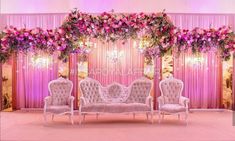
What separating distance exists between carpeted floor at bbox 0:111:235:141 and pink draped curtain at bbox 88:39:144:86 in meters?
1.59

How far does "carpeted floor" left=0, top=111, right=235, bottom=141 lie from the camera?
8531mm

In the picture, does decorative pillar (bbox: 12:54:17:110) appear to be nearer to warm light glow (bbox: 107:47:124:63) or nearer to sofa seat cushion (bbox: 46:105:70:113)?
warm light glow (bbox: 107:47:124:63)

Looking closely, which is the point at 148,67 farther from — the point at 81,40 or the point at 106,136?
the point at 106,136

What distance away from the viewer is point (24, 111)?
44.7ft

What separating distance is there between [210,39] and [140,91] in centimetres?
234

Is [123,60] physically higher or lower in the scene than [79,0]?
lower

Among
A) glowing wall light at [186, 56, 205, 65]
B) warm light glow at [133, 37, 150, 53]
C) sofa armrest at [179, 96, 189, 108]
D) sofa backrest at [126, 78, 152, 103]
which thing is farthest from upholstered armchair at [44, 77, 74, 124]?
glowing wall light at [186, 56, 205, 65]

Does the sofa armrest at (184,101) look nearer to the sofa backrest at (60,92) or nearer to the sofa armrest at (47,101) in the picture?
the sofa backrest at (60,92)

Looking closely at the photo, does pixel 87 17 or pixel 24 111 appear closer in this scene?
pixel 87 17

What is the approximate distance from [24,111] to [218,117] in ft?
19.5

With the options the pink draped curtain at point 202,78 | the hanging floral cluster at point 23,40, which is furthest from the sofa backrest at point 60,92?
the pink draped curtain at point 202,78


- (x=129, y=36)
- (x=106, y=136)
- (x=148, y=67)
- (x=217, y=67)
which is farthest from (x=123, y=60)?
(x=106, y=136)

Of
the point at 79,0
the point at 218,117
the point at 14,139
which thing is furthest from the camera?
the point at 79,0

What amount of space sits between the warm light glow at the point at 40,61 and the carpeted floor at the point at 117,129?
166cm
